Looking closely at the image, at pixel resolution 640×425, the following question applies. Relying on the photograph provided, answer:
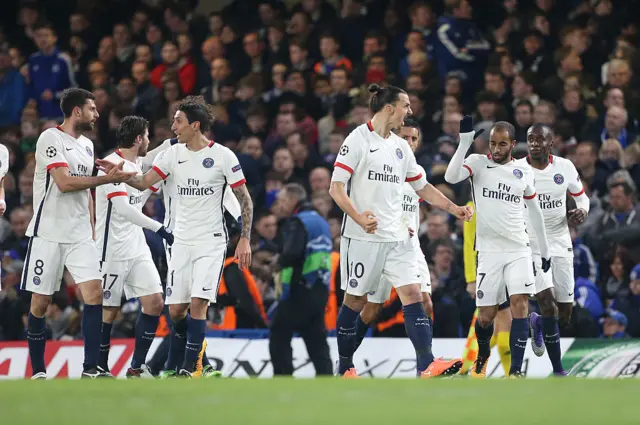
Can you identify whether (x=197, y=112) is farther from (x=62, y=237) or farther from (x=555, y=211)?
(x=555, y=211)

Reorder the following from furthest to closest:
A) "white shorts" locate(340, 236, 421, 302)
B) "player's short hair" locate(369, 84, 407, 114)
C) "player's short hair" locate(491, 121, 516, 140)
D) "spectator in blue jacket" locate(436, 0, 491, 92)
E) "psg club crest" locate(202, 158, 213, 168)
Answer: "spectator in blue jacket" locate(436, 0, 491, 92) → "player's short hair" locate(491, 121, 516, 140) → "psg club crest" locate(202, 158, 213, 168) → "player's short hair" locate(369, 84, 407, 114) → "white shorts" locate(340, 236, 421, 302)

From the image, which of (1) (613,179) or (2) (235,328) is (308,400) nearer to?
(2) (235,328)

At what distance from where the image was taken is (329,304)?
15.3 metres

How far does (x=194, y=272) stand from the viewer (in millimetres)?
11914

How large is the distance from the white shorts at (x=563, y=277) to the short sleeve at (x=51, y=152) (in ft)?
16.8

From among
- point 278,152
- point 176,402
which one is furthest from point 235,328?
point 176,402

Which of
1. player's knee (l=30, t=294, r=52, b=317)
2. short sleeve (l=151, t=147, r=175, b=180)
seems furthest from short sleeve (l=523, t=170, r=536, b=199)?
player's knee (l=30, t=294, r=52, b=317)

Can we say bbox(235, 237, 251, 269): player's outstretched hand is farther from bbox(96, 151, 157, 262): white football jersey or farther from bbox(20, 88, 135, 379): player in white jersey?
bbox(96, 151, 157, 262): white football jersey

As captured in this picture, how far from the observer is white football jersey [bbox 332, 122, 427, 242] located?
11.8m

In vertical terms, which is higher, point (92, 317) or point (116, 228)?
point (116, 228)

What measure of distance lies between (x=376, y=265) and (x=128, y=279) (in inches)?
111

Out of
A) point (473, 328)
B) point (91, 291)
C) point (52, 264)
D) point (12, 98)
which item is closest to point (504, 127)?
point (473, 328)

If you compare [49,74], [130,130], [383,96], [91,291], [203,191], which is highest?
[49,74]

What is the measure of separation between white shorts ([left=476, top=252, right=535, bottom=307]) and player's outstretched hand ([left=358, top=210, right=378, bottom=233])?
1.86 m
